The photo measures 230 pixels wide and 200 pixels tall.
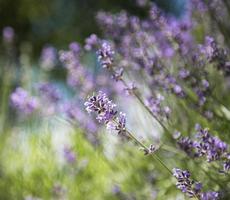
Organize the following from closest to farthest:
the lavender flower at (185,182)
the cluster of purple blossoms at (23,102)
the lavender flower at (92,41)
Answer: the lavender flower at (185,182), the lavender flower at (92,41), the cluster of purple blossoms at (23,102)

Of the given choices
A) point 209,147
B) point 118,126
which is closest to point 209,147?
point 209,147

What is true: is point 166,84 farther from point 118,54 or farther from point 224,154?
point 224,154

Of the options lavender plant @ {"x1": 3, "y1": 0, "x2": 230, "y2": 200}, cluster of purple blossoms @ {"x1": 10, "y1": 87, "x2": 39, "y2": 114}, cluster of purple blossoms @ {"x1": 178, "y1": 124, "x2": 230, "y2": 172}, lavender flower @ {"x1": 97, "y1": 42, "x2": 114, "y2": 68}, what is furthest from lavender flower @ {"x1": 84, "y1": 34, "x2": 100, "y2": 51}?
cluster of purple blossoms @ {"x1": 178, "y1": 124, "x2": 230, "y2": 172}

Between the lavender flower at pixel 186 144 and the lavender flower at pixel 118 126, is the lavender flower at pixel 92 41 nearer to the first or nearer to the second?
the lavender flower at pixel 186 144

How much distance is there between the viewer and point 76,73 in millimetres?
2273

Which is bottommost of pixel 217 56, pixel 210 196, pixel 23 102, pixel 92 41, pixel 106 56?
pixel 210 196

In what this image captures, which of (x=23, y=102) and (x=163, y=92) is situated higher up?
(x=23, y=102)

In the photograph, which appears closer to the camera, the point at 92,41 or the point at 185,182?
the point at 185,182

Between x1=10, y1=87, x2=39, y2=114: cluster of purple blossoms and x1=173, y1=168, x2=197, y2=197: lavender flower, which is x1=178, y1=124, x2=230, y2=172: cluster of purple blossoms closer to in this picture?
x1=173, y1=168, x2=197, y2=197: lavender flower

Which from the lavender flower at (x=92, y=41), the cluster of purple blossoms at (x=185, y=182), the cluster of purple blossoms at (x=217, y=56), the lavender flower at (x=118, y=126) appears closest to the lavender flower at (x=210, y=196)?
the cluster of purple blossoms at (x=185, y=182)

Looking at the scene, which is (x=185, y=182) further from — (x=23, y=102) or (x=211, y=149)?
(x=23, y=102)

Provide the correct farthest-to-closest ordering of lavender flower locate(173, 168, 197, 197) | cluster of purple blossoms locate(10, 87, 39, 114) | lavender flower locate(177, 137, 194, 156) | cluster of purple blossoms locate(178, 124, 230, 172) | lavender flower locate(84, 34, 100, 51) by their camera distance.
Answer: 1. cluster of purple blossoms locate(10, 87, 39, 114)
2. lavender flower locate(84, 34, 100, 51)
3. lavender flower locate(177, 137, 194, 156)
4. cluster of purple blossoms locate(178, 124, 230, 172)
5. lavender flower locate(173, 168, 197, 197)

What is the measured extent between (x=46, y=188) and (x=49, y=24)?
21.0ft

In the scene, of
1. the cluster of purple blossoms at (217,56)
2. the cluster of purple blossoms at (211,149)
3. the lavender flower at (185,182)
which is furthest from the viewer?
the cluster of purple blossoms at (217,56)
